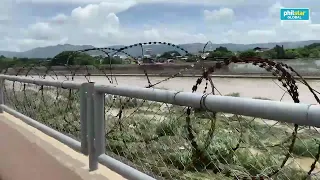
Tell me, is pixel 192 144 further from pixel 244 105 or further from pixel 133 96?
pixel 244 105

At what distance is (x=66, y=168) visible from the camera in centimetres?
369

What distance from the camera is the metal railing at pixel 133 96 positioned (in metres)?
1.68

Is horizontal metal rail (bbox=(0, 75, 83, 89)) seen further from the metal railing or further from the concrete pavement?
the concrete pavement

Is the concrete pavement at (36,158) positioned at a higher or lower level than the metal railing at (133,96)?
Answer: lower

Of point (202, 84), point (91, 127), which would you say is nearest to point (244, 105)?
point (91, 127)

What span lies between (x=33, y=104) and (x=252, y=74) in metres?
21.8

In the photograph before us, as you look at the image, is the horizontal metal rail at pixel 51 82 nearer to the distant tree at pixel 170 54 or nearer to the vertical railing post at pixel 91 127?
the vertical railing post at pixel 91 127

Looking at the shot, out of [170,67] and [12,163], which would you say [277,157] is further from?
[170,67]

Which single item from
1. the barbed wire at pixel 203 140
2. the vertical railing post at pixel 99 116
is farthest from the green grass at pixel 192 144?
the vertical railing post at pixel 99 116

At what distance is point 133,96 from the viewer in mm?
2818

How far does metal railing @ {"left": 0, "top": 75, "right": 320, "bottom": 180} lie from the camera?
1684mm

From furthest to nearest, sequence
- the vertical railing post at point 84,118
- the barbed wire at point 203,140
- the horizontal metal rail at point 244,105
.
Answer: the vertical railing post at point 84,118, the barbed wire at point 203,140, the horizontal metal rail at point 244,105

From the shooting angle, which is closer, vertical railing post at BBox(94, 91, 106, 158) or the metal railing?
the metal railing

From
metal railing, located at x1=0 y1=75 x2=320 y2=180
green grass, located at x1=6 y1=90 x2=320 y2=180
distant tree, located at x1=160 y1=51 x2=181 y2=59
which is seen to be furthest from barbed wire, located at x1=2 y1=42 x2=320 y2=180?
distant tree, located at x1=160 y1=51 x2=181 y2=59
